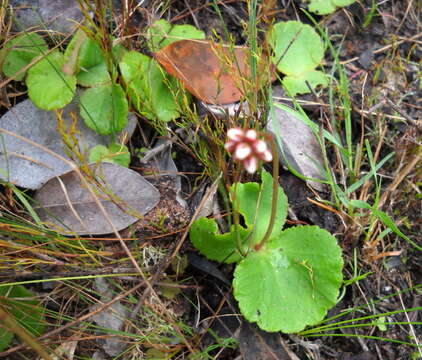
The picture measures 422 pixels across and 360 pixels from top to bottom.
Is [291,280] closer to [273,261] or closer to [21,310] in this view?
[273,261]

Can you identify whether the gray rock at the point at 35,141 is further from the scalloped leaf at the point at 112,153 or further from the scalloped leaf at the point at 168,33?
the scalloped leaf at the point at 168,33

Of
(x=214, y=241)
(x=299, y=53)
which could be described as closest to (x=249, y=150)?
(x=214, y=241)

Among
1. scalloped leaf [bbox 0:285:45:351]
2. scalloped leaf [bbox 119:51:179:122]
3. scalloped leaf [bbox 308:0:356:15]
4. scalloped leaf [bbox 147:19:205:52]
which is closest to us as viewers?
scalloped leaf [bbox 0:285:45:351]

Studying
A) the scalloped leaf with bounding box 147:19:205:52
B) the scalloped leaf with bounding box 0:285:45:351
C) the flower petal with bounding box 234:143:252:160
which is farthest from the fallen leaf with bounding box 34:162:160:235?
the flower petal with bounding box 234:143:252:160

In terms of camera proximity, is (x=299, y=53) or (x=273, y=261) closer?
(x=273, y=261)

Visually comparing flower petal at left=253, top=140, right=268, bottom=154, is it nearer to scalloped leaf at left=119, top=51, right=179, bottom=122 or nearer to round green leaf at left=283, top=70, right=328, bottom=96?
scalloped leaf at left=119, top=51, right=179, bottom=122

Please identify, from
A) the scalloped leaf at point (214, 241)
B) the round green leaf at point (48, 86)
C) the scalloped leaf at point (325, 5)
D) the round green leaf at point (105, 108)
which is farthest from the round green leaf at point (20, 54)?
the scalloped leaf at point (325, 5)
